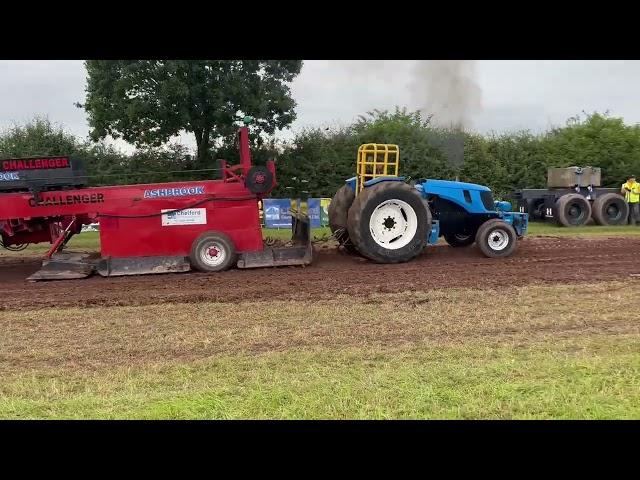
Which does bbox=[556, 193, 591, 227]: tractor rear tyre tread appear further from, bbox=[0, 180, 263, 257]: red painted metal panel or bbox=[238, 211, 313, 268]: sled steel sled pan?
bbox=[0, 180, 263, 257]: red painted metal panel

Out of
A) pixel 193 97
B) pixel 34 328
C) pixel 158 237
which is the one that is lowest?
pixel 34 328

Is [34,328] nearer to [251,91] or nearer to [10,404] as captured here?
[10,404]

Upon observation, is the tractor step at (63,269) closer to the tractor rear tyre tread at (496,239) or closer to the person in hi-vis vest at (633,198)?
the tractor rear tyre tread at (496,239)

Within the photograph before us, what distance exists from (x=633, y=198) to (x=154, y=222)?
1701 cm

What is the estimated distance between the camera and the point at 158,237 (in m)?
9.99

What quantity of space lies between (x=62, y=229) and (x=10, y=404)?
666 cm

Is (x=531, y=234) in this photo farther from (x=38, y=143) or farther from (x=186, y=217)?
(x=38, y=143)

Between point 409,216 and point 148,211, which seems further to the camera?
point 409,216

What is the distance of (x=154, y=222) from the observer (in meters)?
9.95

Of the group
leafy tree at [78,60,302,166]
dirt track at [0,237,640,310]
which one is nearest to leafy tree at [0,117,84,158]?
leafy tree at [78,60,302,166]

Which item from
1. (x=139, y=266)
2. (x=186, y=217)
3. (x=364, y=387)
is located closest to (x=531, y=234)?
(x=186, y=217)

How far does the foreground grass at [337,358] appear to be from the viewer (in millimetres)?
3902

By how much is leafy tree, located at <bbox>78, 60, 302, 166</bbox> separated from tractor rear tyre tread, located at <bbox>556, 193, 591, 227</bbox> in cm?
1062

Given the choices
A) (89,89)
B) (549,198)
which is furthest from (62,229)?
(549,198)
